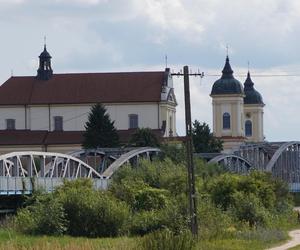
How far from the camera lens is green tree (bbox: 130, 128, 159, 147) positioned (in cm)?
12204

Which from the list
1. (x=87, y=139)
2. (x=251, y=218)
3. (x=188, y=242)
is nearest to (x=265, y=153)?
(x=87, y=139)

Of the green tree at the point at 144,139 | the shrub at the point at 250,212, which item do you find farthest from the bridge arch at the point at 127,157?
the shrub at the point at 250,212

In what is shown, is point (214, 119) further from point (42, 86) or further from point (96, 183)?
point (96, 183)

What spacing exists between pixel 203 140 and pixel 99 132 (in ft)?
43.2

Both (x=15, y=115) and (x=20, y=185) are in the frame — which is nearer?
(x=20, y=185)

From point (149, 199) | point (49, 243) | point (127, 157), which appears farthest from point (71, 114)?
point (49, 243)

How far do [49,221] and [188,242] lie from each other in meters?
16.3

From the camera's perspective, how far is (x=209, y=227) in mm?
51594

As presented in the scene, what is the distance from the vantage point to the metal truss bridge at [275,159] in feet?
401

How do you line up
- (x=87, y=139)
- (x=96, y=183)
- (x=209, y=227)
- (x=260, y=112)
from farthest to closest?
(x=260, y=112) → (x=87, y=139) → (x=96, y=183) → (x=209, y=227)

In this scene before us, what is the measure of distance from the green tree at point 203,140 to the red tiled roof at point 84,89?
32.5ft

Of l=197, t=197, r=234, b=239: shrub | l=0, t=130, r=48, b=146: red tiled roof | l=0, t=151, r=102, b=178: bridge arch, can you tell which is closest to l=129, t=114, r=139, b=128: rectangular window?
l=0, t=130, r=48, b=146: red tiled roof

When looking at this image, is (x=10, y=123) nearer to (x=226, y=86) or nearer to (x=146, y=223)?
(x=226, y=86)

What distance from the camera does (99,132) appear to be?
127562mm
